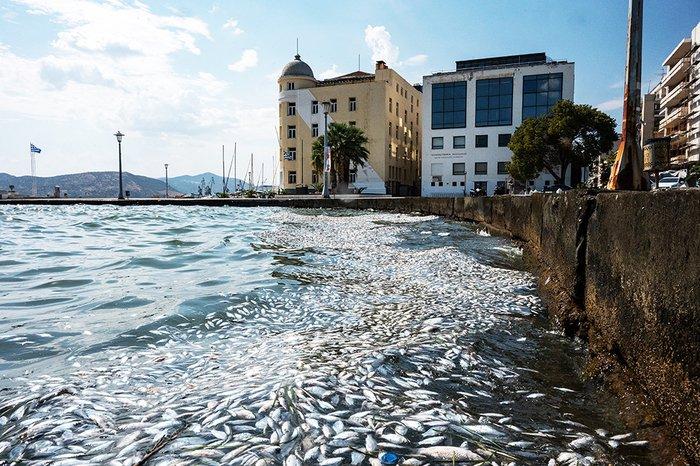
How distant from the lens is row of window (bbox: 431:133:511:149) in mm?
61281

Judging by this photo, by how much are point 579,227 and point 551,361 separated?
1.65 metres

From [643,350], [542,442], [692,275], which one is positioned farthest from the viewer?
[643,350]

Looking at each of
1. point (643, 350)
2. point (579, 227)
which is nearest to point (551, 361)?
point (643, 350)

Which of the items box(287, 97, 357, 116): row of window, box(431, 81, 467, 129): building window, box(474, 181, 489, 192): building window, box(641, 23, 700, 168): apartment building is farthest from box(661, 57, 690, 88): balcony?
box(287, 97, 357, 116): row of window

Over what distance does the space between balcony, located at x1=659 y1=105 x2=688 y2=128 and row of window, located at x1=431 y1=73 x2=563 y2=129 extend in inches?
670

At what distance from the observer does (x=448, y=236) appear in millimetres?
14484

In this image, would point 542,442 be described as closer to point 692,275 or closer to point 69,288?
point 692,275

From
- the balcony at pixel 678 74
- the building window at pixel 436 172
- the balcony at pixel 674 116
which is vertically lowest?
the building window at pixel 436 172

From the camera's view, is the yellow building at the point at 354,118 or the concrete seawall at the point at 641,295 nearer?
the concrete seawall at the point at 641,295

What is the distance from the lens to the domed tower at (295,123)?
71.2 meters

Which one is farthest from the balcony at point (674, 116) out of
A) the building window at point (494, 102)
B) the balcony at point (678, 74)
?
the building window at point (494, 102)

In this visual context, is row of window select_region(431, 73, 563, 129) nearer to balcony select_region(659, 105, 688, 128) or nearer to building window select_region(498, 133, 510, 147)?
building window select_region(498, 133, 510, 147)

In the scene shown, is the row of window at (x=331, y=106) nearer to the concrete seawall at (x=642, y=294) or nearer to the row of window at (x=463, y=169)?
the row of window at (x=463, y=169)

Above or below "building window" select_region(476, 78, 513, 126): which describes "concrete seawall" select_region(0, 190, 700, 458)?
below
